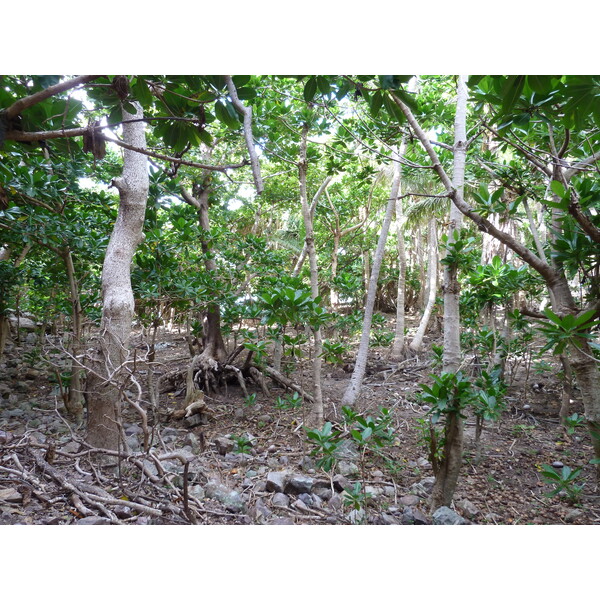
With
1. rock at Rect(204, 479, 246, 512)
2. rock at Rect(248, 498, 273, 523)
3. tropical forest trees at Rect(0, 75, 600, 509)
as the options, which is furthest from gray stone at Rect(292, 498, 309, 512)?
tropical forest trees at Rect(0, 75, 600, 509)

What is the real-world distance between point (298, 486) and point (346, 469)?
1.09 ft

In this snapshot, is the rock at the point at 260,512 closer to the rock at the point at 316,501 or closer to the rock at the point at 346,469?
the rock at the point at 316,501

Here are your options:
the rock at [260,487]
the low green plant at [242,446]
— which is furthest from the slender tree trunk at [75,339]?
the rock at [260,487]

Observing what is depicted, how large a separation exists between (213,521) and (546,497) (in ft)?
4.49

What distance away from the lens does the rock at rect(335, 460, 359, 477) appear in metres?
1.93

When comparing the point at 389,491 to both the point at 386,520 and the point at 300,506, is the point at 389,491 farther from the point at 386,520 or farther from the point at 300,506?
the point at 300,506

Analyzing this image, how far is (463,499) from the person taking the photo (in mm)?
1670

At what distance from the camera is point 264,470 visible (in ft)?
6.77

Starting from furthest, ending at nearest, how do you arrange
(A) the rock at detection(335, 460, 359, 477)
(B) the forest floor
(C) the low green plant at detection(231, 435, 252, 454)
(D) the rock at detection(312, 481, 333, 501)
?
1. (C) the low green plant at detection(231, 435, 252, 454)
2. (A) the rock at detection(335, 460, 359, 477)
3. (D) the rock at detection(312, 481, 333, 501)
4. (B) the forest floor

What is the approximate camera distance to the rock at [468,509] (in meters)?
1.56

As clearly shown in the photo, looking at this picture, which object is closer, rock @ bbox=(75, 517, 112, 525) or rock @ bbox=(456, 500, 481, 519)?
rock @ bbox=(75, 517, 112, 525)

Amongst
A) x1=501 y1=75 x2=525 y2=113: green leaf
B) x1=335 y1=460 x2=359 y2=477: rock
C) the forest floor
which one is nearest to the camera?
x1=501 y1=75 x2=525 y2=113: green leaf

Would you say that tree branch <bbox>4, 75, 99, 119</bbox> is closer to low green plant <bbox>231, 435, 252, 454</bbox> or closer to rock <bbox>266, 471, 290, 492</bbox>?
rock <bbox>266, 471, 290, 492</bbox>
